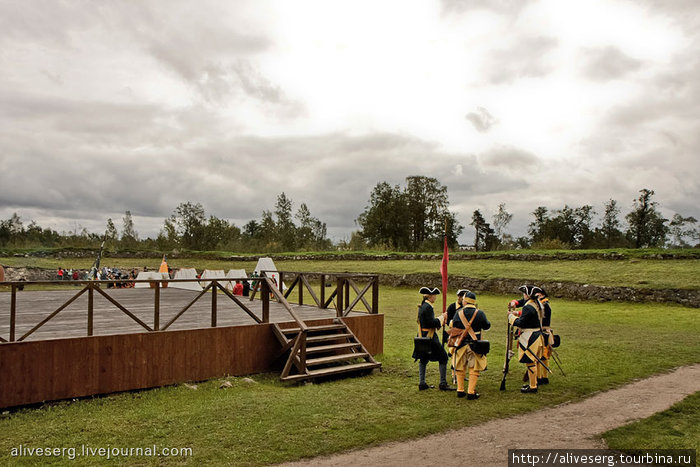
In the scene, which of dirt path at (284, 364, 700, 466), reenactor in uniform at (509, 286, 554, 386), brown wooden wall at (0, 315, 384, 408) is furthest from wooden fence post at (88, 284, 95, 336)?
reenactor in uniform at (509, 286, 554, 386)

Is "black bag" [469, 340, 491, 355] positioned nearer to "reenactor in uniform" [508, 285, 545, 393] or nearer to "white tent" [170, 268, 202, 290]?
"reenactor in uniform" [508, 285, 545, 393]

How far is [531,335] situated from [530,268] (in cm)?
2440

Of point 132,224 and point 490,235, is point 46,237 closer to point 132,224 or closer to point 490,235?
point 132,224

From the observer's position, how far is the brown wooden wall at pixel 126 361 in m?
7.66

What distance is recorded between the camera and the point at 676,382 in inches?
363

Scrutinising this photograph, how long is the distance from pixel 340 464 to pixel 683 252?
1195 inches

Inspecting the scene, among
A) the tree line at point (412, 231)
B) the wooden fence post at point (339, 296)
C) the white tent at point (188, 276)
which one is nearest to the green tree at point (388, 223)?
the tree line at point (412, 231)

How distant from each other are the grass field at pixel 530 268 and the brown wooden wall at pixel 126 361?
836 inches

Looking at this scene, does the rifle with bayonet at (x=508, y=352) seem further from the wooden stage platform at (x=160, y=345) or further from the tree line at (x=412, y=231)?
the tree line at (x=412, y=231)

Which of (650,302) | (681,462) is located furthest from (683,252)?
(681,462)

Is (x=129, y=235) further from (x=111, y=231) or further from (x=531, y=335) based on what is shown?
(x=531, y=335)

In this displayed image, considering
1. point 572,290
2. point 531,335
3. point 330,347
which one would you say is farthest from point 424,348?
point 572,290

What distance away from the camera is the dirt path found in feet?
18.5

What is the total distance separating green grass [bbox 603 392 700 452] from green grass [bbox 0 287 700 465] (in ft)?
4.55
